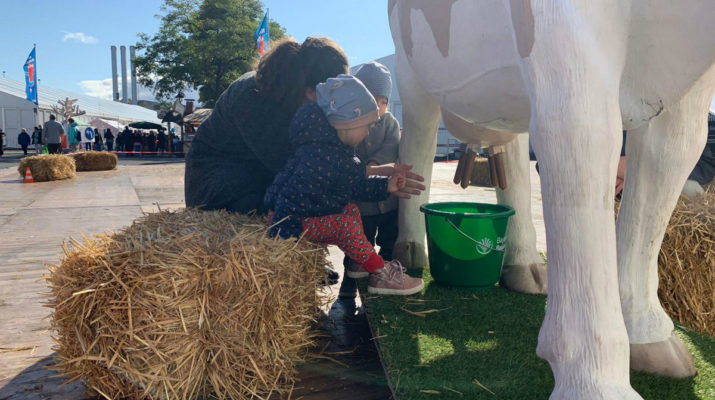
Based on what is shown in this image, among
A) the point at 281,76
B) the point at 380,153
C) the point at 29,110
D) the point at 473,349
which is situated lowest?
the point at 473,349

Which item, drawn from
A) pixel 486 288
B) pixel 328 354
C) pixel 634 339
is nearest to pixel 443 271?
pixel 486 288

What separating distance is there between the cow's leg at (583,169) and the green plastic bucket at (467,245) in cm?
115

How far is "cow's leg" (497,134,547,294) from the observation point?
8.30 feet

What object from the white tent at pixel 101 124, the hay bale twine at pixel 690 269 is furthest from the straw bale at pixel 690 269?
the white tent at pixel 101 124

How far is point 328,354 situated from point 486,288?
882 mm

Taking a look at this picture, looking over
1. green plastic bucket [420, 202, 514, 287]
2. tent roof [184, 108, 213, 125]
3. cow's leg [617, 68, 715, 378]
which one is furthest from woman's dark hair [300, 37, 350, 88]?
A: tent roof [184, 108, 213, 125]

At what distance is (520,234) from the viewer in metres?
2.61

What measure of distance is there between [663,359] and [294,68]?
192 centimetres

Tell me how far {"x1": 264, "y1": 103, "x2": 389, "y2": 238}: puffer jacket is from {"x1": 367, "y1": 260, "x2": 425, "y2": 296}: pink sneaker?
14.5 inches

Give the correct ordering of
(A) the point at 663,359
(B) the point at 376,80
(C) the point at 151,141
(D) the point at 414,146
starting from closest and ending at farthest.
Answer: (A) the point at 663,359 < (D) the point at 414,146 < (B) the point at 376,80 < (C) the point at 151,141

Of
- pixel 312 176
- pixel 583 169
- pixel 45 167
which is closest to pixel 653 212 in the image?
pixel 583 169

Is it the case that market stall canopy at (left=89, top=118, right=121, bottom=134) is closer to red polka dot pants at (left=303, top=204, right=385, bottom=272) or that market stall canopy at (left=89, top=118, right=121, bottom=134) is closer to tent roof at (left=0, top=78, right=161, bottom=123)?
tent roof at (left=0, top=78, right=161, bottom=123)

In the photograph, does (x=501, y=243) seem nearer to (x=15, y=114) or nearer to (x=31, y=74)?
(x=31, y=74)

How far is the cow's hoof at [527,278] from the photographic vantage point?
2.50m
